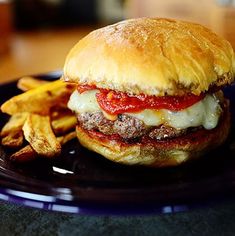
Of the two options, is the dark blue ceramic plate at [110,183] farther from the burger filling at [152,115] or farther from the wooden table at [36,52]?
the wooden table at [36,52]

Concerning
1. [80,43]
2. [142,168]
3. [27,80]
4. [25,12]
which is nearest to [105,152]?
[142,168]

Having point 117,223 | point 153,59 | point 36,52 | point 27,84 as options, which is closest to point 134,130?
point 153,59

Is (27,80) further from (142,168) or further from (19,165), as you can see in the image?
(142,168)

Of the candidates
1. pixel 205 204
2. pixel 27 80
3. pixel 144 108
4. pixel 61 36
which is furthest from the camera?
pixel 61 36

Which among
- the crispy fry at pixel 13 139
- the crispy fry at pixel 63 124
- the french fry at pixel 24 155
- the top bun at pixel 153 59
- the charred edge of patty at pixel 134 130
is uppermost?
the top bun at pixel 153 59

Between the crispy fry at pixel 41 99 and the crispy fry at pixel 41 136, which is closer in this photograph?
the crispy fry at pixel 41 136

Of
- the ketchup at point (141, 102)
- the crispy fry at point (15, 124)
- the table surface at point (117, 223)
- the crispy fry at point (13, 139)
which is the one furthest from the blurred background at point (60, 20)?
the table surface at point (117, 223)

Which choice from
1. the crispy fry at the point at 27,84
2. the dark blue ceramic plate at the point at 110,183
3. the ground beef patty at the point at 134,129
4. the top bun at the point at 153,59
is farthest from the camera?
the crispy fry at the point at 27,84

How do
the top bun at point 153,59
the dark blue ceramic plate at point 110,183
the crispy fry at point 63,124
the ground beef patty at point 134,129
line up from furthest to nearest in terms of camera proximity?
the crispy fry at point 63,124 → the ground beef patty at point 134,129 → the top bun at point 153,59 → the dark blue ceramic plate at point 110,183
